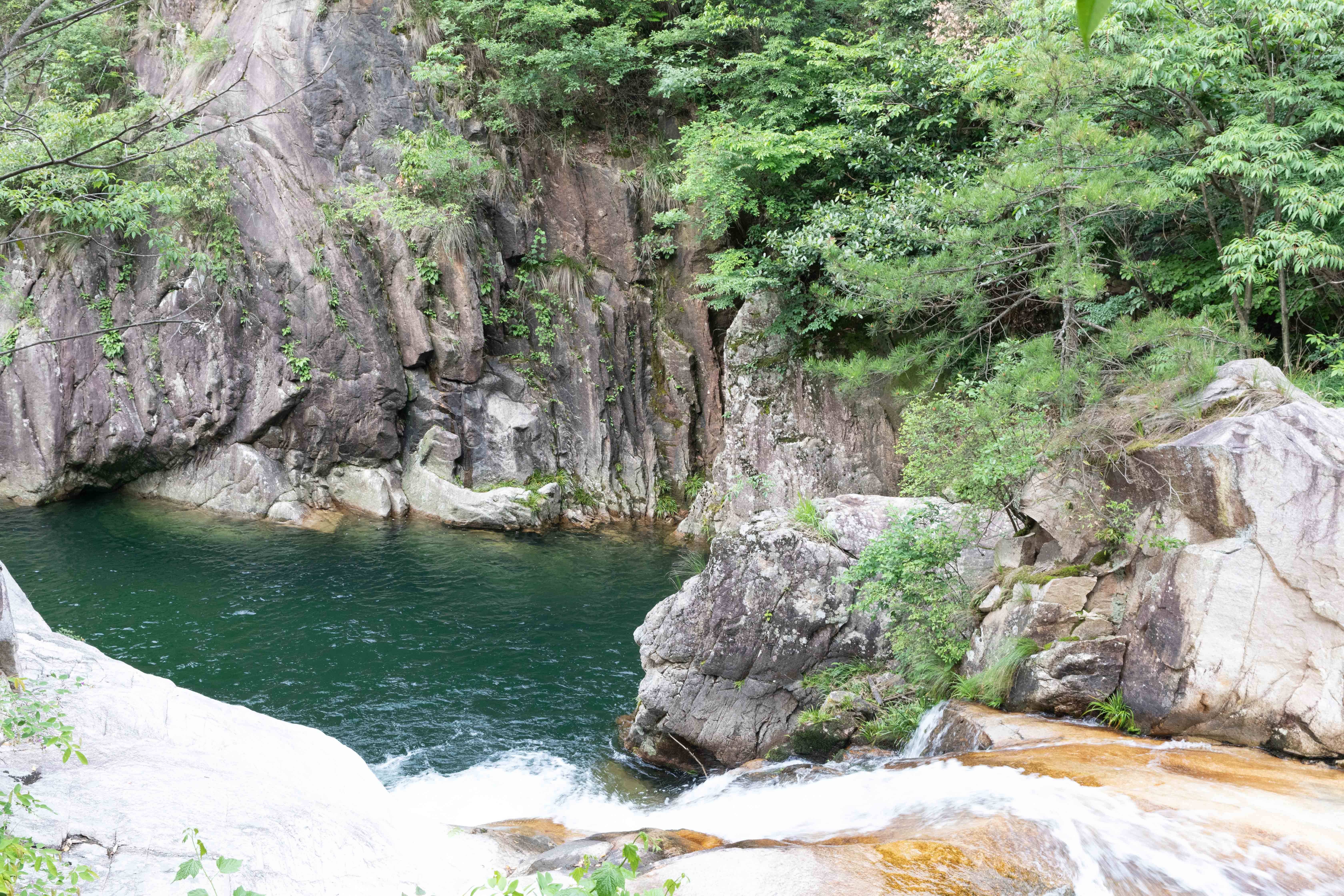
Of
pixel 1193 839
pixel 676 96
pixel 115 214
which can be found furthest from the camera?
pixel 676 96

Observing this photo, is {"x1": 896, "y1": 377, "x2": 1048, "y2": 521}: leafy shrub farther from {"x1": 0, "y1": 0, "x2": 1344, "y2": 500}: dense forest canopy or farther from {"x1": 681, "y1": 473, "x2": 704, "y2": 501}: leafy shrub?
{"x1": 681, "y1": 473, "x2": 704, "y2": 501}: leafy shrub

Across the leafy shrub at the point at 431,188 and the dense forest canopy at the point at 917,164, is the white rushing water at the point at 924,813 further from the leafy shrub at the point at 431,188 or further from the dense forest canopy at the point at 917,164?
the leafy shrub at the point at 431,188

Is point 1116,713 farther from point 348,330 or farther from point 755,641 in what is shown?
point 348,330

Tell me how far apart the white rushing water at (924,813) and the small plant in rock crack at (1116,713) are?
146 centimetres

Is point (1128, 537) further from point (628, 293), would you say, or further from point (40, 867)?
point (628, 293)

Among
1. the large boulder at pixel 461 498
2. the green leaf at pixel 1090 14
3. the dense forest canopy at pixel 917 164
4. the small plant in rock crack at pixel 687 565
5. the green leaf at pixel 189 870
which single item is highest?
the dense forest canopy at pixel 917 164

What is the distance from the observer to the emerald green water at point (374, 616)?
34.0ft

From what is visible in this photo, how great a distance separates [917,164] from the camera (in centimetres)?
1541

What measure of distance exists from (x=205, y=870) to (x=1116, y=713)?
21.5ft

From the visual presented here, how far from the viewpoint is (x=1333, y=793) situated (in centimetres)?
529

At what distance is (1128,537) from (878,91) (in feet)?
35.0

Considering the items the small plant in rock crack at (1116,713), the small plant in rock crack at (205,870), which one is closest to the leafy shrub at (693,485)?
the small plant in rock crack at (1116,713)

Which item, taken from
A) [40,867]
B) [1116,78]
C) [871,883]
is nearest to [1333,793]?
[871,883]

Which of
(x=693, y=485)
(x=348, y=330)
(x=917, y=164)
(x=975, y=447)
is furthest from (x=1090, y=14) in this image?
(x=348, y=330)
